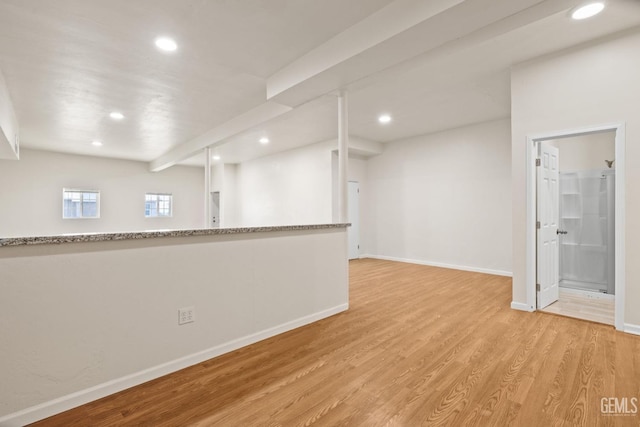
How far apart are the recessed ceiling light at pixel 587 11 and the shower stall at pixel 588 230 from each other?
2.67 m

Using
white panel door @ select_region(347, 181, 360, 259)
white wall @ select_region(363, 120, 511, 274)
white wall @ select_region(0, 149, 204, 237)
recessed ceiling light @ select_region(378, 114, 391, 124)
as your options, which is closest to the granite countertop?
recessed ceiling light @ select_region(378, 114, 391, 124)

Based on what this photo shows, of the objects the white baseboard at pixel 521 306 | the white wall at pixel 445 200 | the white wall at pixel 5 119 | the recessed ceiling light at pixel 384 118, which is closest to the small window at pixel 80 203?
the white wall at pixel 5 119

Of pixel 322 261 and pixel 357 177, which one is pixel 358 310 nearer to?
pixel 322 261

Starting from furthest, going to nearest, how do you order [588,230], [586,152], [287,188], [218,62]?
[287,188] < [586,152] < [588,230] < [218,62]

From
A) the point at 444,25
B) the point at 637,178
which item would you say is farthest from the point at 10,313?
the point at 637,178

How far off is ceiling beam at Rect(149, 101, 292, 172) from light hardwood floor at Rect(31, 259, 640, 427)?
3.05 metres

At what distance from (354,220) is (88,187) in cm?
729

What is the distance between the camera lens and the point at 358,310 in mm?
3559

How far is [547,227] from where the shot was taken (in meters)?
3.62

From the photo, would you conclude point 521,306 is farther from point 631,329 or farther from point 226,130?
point 226,130

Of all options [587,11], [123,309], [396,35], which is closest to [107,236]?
[123,309]

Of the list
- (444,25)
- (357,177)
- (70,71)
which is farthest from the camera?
(357,177)

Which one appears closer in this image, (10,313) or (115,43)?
(10,313)

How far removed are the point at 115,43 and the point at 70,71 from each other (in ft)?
3.45
